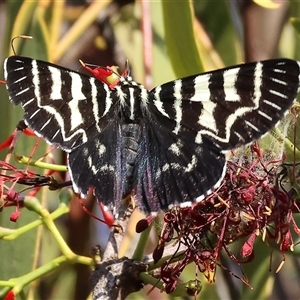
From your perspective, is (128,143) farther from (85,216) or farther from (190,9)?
(85,216)

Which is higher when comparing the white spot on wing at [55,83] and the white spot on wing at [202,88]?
the white spot on wing at [55,83]

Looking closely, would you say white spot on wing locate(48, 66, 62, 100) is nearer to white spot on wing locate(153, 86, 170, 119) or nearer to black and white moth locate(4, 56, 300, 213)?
black and white moth locate(4, 56, 300, 213)

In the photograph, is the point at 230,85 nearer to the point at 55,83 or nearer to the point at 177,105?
the point at 177,105

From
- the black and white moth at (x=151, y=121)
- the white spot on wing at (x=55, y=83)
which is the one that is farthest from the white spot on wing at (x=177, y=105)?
the white spot on wing at (x=55, y=83)

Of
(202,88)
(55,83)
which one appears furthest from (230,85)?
(55,83)

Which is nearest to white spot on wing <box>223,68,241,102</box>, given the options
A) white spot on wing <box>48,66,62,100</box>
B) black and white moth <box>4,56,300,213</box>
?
black and white moth <box>4,56,300,213</box>

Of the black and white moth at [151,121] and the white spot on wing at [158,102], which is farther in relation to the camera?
the white spot on wing at [158,102]

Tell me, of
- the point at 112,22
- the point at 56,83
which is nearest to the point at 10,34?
the point at 112,22

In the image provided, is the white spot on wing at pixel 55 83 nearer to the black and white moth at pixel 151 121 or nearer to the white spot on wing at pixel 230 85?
the black and white moth at pixel 151 121
